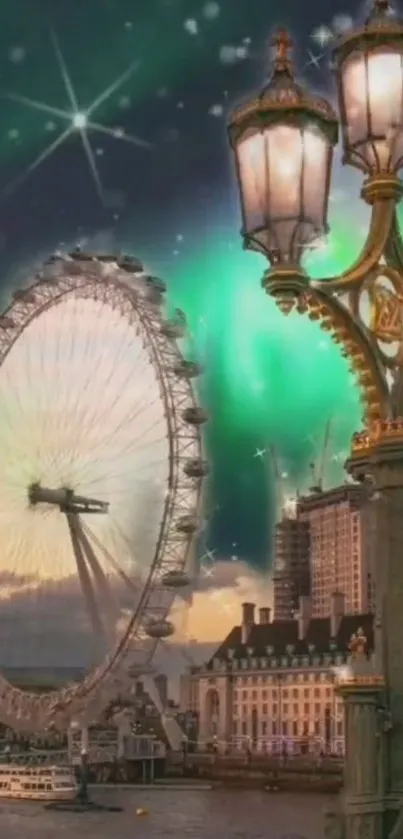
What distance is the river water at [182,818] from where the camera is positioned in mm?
20734

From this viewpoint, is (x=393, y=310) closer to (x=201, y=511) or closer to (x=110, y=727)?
(x=201, y=511)

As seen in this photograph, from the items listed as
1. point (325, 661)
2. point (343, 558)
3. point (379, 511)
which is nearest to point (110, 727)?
point (325, 661)

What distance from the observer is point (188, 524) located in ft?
60.4

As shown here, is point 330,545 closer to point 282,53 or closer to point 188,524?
point 188,524

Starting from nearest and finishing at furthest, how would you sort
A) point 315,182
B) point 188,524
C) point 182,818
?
point 315,182
point 188,524
point 182,818

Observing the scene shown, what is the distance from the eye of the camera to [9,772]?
2930 cm

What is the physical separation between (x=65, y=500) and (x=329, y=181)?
17519 millimetres

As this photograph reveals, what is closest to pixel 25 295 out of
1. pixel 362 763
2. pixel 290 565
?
pixel 362 763

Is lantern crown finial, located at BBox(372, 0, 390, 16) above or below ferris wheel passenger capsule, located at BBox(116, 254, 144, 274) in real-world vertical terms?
below

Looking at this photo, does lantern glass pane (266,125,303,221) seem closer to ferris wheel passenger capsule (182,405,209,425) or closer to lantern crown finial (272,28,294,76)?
lantern crown finial (272,28,294,76)

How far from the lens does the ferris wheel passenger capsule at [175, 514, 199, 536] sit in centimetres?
1841

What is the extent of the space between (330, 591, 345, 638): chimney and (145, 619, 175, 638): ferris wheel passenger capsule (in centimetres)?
1469

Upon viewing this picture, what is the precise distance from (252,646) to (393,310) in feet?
106

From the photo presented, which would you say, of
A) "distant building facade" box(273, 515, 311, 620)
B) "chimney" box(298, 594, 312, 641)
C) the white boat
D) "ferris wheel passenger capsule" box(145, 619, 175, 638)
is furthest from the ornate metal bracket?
"distant building facade" box(273, 515, 311, 620)
